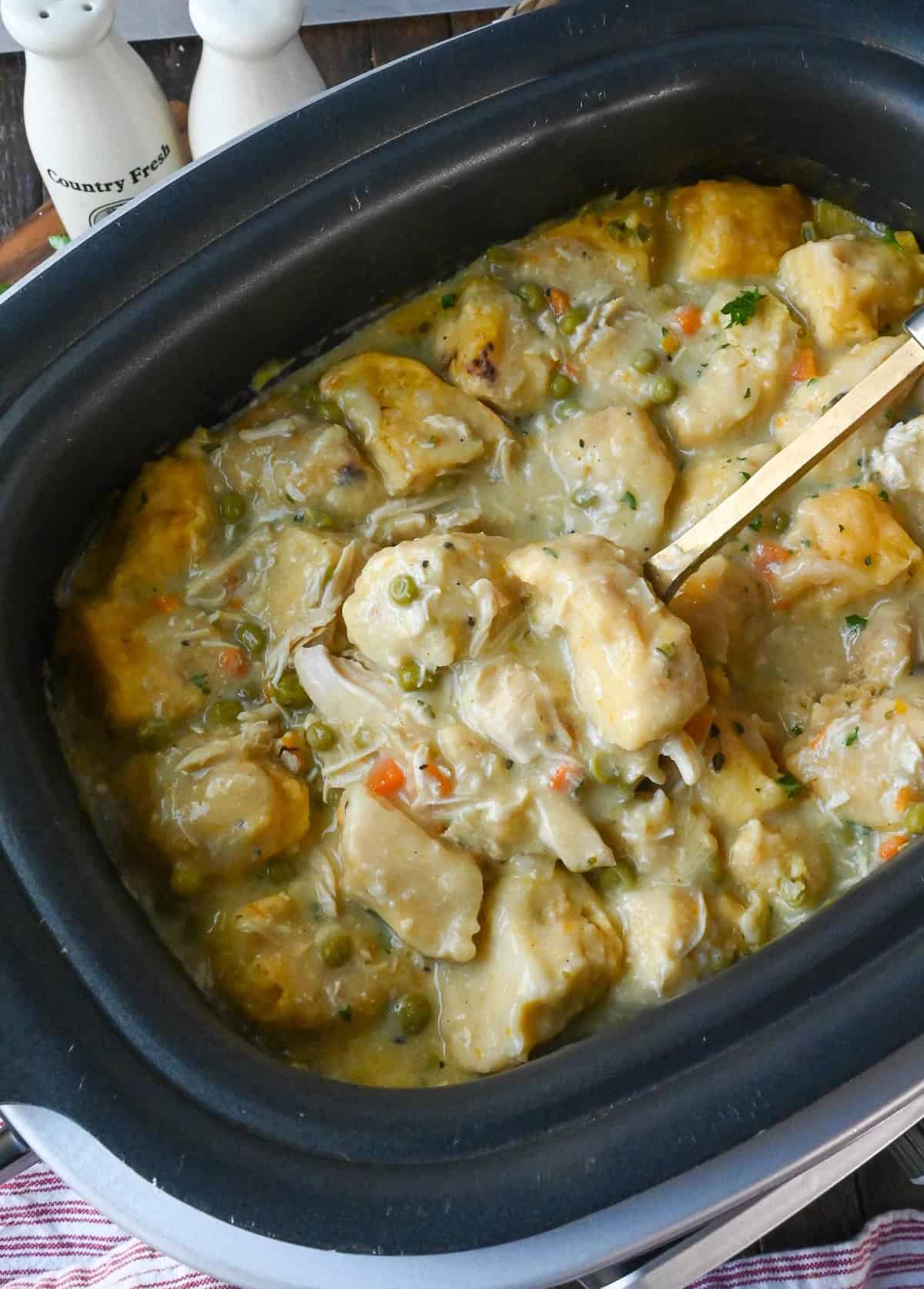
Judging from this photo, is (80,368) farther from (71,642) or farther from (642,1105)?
(642,1105)

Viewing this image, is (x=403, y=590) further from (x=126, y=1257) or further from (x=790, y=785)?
(x=126, y=1257)

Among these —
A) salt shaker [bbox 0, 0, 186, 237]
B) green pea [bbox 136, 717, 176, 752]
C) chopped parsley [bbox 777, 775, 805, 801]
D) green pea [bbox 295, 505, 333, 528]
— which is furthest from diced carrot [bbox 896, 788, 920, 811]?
salt shaker [bbox 0, 0, 186, 237]

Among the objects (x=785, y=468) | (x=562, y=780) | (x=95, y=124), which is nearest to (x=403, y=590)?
(x=562, y=780)

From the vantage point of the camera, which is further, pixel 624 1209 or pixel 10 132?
pixel 10 132

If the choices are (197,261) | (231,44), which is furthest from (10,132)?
(197,261)

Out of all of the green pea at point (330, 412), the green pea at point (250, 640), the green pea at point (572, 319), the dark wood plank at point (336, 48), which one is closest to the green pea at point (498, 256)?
the green pea at point (572, 319)

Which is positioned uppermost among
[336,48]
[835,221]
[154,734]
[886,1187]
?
[336,48]
